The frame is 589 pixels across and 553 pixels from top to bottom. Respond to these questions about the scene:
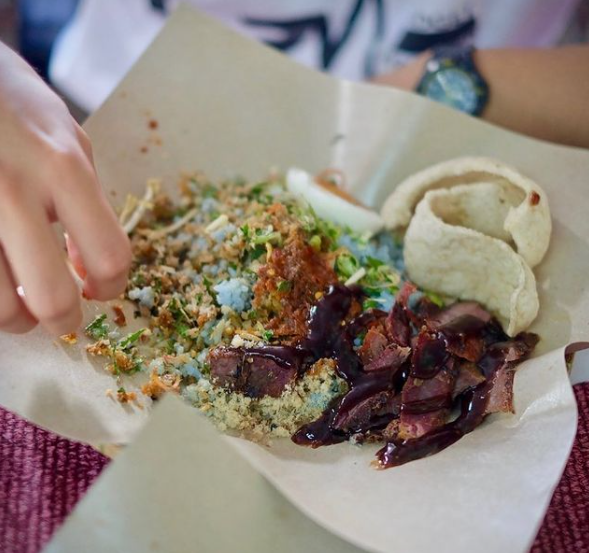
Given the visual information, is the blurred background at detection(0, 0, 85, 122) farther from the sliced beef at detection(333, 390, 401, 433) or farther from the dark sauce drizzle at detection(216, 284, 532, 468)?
the sliced beef at detection(333, 390, 401, 433)

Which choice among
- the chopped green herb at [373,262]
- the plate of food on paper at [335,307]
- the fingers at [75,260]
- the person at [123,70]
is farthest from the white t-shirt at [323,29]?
the fingers at [75,260]

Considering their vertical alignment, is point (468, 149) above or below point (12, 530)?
above

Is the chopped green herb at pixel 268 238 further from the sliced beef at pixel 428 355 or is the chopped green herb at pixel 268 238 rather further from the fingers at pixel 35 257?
the fingers at pixel 35 257

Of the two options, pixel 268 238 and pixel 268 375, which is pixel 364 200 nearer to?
pixel 268 238

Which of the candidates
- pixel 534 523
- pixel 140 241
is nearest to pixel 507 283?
pixel 534 523

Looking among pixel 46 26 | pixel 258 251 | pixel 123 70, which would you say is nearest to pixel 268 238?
pixel 258 251

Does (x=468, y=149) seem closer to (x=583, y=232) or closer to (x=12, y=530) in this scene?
(x=583, y=232)

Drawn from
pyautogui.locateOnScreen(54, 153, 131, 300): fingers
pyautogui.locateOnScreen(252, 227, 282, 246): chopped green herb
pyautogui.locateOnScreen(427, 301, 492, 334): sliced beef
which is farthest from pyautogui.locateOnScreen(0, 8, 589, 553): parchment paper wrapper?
pyautogui.locateOnScreen(252, 227, 282, 246): chopped green herb
